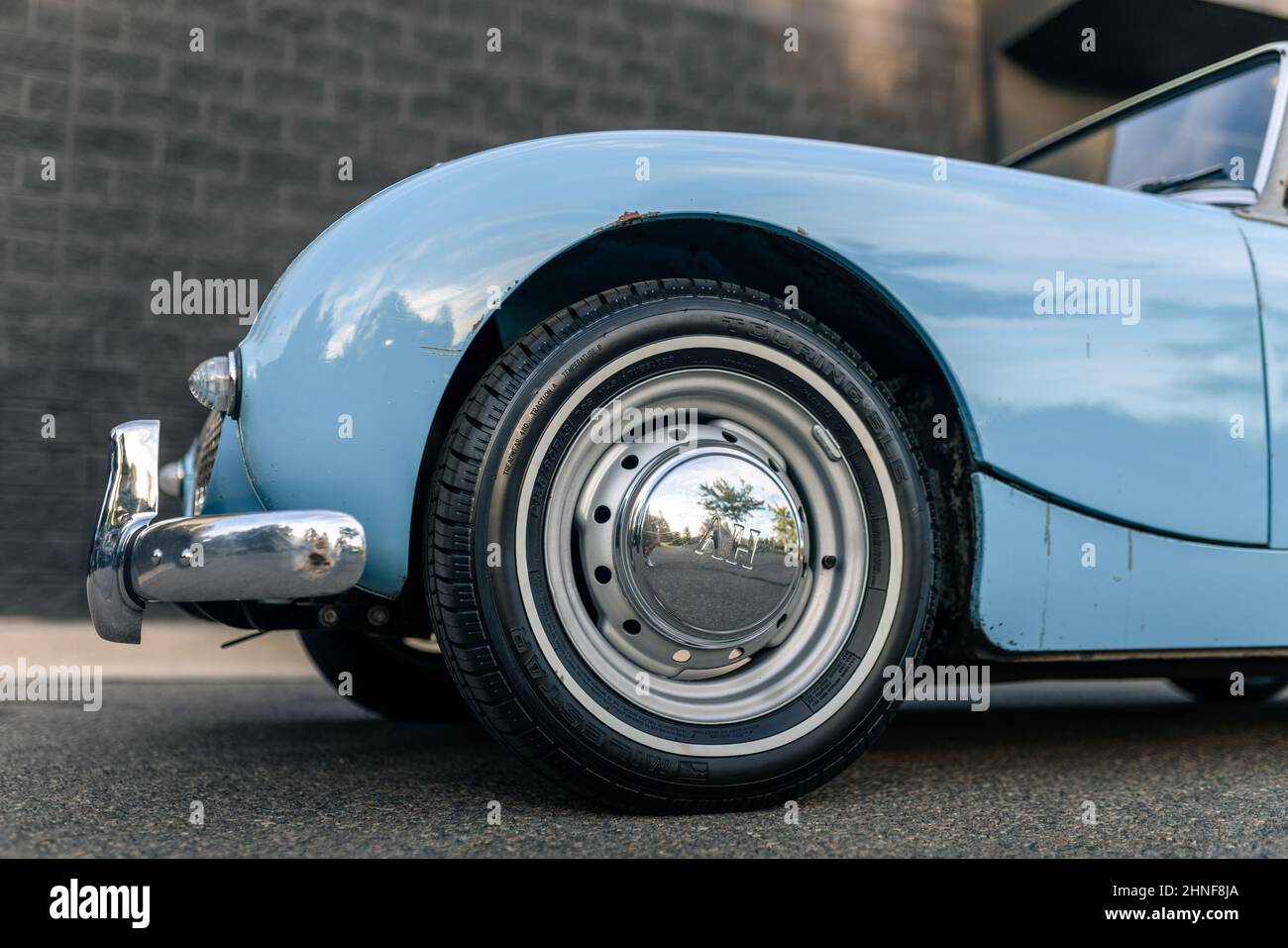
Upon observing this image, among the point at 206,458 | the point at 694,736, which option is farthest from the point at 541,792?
the point at 206,458

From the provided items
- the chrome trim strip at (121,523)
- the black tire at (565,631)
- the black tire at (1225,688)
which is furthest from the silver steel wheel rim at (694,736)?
the black tire at (1225,688)

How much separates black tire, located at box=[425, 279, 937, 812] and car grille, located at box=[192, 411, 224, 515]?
1.84 feet

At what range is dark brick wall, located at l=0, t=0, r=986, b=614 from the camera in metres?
4.58

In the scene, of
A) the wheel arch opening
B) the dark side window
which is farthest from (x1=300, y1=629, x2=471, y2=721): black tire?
the dark side window

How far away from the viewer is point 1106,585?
1.74m

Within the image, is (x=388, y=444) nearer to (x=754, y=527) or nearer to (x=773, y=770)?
(x=754, y=527)

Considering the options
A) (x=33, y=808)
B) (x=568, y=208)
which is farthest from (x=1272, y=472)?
(x=33, y=808)

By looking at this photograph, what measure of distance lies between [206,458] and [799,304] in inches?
44.6

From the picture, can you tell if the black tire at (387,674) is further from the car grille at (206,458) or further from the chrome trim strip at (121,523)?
the chrome trim strip at (121,523)

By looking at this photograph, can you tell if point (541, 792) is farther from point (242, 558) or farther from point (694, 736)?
point (242, 558)

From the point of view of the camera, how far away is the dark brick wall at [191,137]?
15.0 ft

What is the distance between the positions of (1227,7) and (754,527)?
283 inches

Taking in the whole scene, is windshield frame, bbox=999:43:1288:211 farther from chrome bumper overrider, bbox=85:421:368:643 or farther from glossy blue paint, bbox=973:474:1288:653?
chrome bumper overrider, bbox=85:421:368:643

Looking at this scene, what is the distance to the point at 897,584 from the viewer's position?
1.56 metres
